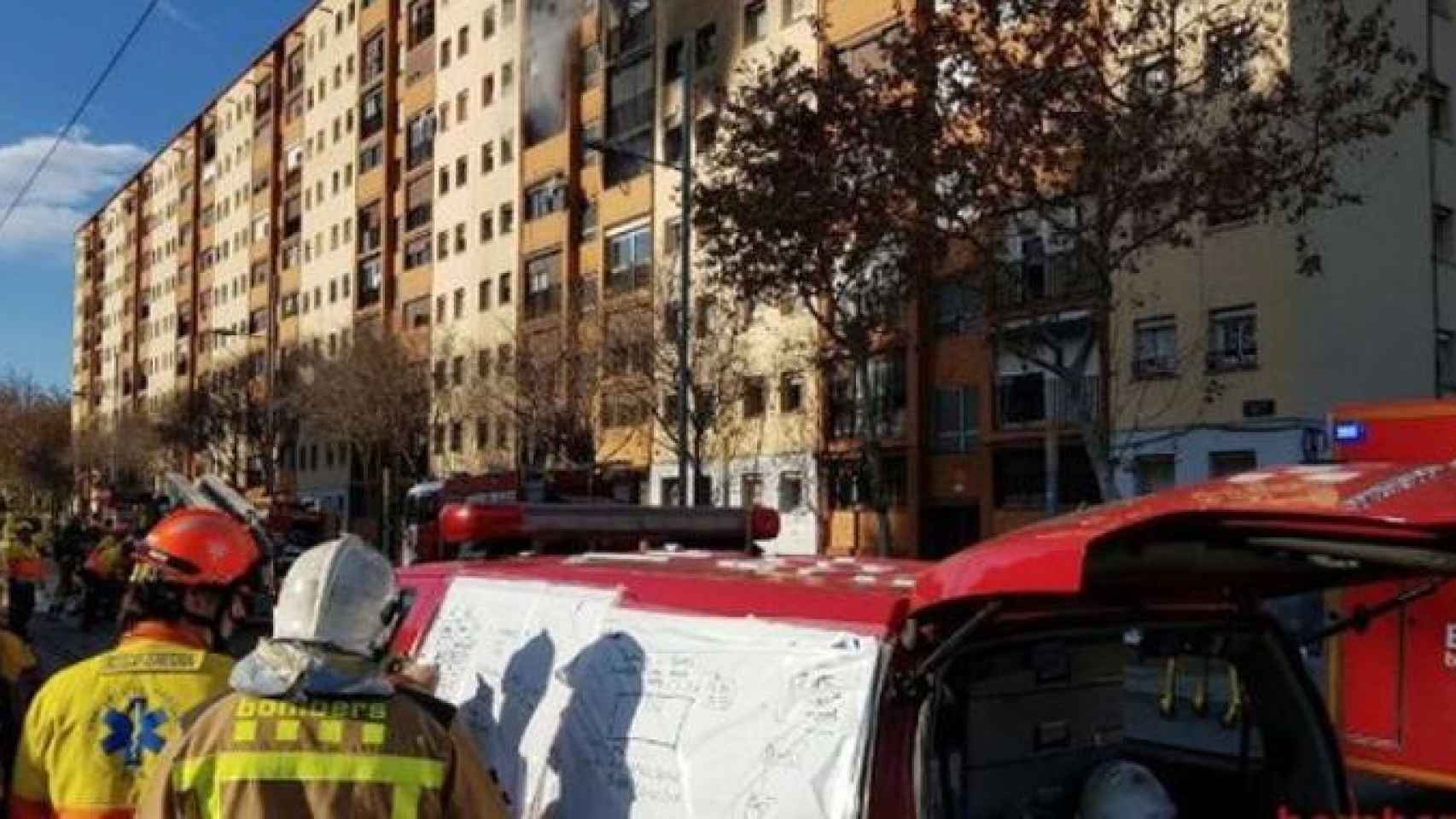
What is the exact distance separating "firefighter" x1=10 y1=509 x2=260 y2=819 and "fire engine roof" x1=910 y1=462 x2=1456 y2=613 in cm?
192

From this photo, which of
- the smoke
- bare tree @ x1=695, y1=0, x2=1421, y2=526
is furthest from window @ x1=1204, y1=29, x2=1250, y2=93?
the smoke

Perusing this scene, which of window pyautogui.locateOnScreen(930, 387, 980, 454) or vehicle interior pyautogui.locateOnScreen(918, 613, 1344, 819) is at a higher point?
window pyautogui.locateOnScreen(930, 387, 980, 454)

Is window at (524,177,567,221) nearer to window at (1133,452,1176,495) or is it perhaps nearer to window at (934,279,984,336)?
window at (934,279,984,336)

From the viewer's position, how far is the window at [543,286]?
174ft

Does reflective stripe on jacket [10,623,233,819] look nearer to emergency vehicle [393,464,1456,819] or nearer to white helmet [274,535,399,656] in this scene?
emergency vehicle [393,464,1456,819]

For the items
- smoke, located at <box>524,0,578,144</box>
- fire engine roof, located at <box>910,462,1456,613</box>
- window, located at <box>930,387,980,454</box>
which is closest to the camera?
fire engine roof, located at <box>910,462,1456,613</box>

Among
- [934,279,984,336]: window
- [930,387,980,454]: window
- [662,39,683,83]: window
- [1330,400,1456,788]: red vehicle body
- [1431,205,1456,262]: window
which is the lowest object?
[1330,400,1456,788]: red vehicle body

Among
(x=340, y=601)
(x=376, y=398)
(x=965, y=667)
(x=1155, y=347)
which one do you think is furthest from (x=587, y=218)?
(x=340, y=601)

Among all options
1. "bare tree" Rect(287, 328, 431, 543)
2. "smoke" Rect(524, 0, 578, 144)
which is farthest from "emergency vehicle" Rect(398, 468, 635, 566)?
"smoke" Rect(524, 0, 578, 144)

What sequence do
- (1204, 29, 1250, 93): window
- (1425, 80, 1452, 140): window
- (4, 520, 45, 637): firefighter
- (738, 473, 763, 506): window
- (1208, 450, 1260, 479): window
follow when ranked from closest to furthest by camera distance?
(4, 520, 45, 637): firefighter
(1204, 29, 1250, 93): window
(1208, 450, 1260, 479): window
(1425, 80, 1452, 140): window
(738, 473, 763, 506): window

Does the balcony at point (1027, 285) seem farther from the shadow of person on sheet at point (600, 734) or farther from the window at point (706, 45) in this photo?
the window at point (706, 45)

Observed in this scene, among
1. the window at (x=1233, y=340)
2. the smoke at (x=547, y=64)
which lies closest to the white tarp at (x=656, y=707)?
the window at (x=1233, y=340)

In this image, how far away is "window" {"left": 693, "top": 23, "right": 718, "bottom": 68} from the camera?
150 feet

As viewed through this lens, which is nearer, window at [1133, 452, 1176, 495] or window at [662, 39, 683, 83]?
window at [1133, 452, 1176, 495]
